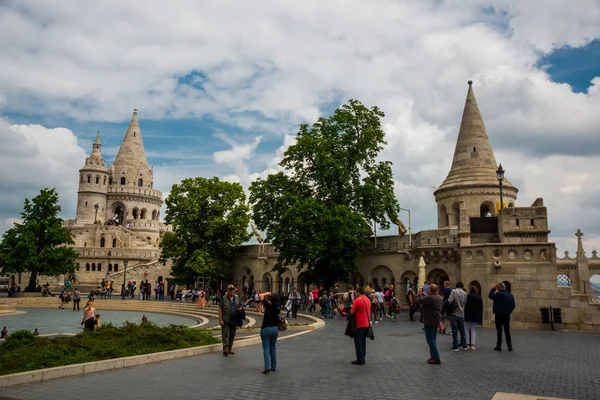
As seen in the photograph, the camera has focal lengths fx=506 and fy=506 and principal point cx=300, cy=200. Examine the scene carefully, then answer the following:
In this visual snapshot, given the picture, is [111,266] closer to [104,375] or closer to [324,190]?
[324,190]

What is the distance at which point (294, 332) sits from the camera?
1814 cm

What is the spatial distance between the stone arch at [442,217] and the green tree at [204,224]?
51.1 ft

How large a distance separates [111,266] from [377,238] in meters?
38.7

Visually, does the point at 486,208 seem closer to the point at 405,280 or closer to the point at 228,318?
the point at 405,280

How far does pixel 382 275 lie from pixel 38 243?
2960 centimetres

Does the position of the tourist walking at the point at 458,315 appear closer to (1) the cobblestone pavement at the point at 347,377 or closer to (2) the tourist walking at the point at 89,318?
(1) the cobblestone pavement at the point at 347,377

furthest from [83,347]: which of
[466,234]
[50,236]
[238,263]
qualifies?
[50,236]

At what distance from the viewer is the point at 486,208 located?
114 feet

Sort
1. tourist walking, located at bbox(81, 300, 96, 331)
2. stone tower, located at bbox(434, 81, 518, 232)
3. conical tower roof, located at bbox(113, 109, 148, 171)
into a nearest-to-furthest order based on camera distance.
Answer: tourist walking, located at bbox(81, 300, 96, 331) < stone tower, located at bbox(434, 81, 518, 232) < conical tower roof, located at bbox(113, 109, 148, 171)

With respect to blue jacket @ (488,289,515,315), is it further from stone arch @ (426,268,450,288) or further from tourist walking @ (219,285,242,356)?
stone arch @ (426,268,450,288)

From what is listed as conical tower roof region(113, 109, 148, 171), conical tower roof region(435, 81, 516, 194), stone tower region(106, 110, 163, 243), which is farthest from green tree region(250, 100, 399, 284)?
conical tower roof region(113, 109, 148, 171)

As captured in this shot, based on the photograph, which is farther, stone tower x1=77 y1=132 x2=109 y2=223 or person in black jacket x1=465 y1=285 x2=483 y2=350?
stone tower x1=77 y1=132 x2=109 y2=223

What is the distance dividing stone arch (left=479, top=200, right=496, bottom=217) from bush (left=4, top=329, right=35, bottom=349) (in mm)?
28785

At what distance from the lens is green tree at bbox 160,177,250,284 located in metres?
40.9
